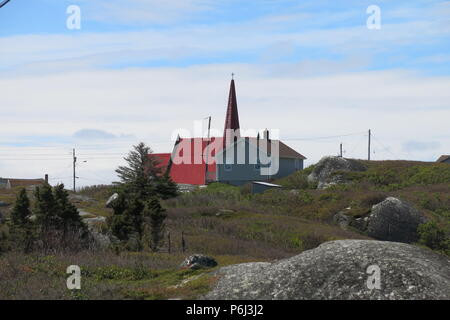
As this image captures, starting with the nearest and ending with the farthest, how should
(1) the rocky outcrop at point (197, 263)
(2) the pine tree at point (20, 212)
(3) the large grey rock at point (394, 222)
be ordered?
(1) the rocky outcrop at point (197, 263), (2) the pine tree at point (20, 212), (3) the large grey rock at point (394, 222)

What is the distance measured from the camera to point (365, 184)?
46.9m

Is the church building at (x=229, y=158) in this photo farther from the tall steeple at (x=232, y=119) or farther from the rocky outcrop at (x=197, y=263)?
the rocky outcrop at (x=197, y=263)

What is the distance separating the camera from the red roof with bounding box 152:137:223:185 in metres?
57.9

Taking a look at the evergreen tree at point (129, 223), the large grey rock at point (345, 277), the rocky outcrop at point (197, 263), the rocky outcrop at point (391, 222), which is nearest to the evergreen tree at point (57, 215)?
the evergreen tree at point (129, 223)

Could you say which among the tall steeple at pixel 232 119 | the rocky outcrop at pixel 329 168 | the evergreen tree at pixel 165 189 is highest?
the tall steeple at pixel 232 119

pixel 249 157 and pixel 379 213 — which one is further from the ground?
pixel 249 157

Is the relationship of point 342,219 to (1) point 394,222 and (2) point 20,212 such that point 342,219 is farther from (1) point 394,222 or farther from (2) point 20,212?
(2) point 20,212

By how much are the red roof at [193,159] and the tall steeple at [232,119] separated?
1.48 meters

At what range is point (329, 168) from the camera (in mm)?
53094

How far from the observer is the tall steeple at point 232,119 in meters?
61.5

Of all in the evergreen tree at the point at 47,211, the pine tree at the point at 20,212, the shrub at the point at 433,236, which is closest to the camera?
the evergreen tree at the point at 47,211
